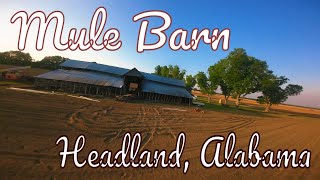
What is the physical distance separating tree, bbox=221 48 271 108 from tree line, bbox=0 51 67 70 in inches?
2034

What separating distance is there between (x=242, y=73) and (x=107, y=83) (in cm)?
3757

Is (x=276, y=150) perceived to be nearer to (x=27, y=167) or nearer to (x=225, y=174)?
(x=225, y=174)

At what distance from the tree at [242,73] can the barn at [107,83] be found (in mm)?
16007

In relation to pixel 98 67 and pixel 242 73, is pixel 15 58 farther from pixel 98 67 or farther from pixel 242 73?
pixel 242 73

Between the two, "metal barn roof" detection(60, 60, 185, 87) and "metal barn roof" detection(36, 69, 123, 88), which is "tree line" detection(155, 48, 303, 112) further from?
"metal barn roof" detection(36, 69, 123, 88)

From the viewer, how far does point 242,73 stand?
2258 inches

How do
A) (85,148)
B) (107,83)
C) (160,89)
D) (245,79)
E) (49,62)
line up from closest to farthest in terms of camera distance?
(85,148), (107,83), (160,89), (245,79), (49,62)

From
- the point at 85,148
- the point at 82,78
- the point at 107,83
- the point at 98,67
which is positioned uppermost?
the point at 98,67

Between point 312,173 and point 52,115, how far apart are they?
14532 mm

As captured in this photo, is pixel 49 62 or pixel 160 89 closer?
pixel 160 89

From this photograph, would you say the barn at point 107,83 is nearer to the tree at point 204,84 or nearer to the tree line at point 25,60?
the tree at point 204,84

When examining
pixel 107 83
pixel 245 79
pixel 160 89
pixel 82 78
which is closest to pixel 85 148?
pixel 107 83

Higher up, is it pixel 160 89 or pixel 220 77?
pixel 220 77

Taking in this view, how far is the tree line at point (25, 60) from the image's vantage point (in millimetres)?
60259
